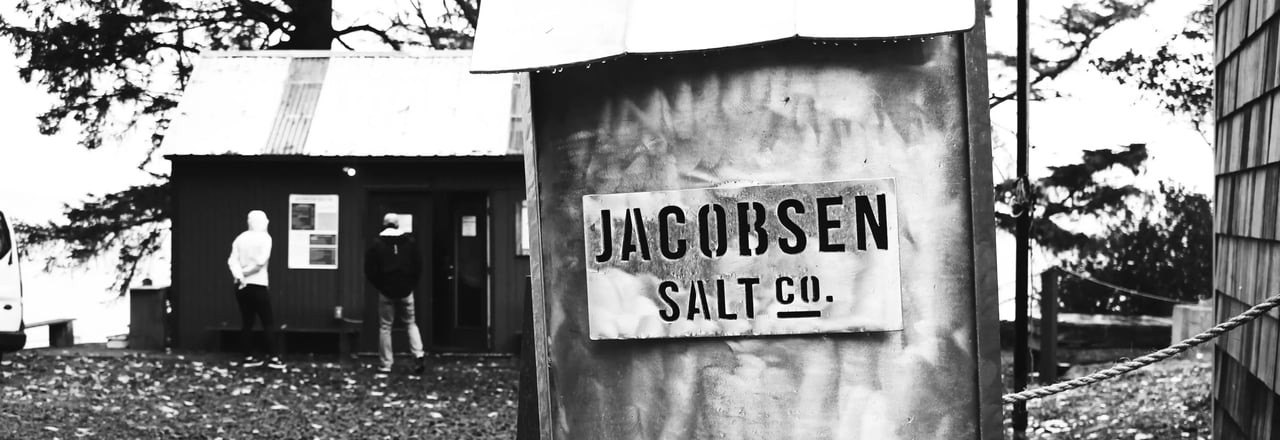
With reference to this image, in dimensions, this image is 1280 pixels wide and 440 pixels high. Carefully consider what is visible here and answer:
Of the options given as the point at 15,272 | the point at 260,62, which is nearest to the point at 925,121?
the point at 15,272

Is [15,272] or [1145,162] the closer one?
[15,272]

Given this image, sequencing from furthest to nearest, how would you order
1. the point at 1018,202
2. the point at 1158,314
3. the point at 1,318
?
the point at 1158,314 → the point at 1,318 → the point at 1018,202

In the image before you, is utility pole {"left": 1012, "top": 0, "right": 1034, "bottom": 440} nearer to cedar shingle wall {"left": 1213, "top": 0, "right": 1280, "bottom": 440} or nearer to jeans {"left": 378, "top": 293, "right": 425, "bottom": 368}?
cedar shingle wall {"left": 1213, "top": 0, "right": 1280, "bottom": 440}

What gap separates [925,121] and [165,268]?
2302 centimetres

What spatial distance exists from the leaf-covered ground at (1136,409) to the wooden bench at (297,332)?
8138 millimetres

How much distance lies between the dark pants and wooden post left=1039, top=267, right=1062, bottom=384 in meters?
8.55

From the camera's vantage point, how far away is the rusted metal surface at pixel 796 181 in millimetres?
2887

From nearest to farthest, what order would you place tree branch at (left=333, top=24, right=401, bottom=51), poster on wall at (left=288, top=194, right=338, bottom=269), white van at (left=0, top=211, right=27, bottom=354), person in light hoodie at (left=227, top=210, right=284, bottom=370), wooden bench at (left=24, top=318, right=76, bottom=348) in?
1. white van at (left=0, top=211, right=27, bottom=354)
2. person in light hoodie at (left=227, top=210, right=284, bottom=370)
3. poster on wall at (left=288, top=194, right=338, bottom=269)
4. wooden bench at (left=24, top=318, right=76, bottom=348)
5. tree branch at (left=333, top=24, right=401, bottom=51)

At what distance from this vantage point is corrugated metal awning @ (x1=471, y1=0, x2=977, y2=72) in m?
2.77

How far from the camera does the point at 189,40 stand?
23609 millimetres

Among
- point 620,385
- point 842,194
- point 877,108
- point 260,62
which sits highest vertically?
point 260,62

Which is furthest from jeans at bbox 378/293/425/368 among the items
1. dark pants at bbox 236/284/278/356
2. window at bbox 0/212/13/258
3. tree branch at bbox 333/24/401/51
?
tree branch at bbox 333/24/401/51

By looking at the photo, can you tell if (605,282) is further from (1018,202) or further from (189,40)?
(189,40)

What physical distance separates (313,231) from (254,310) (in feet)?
7.96
